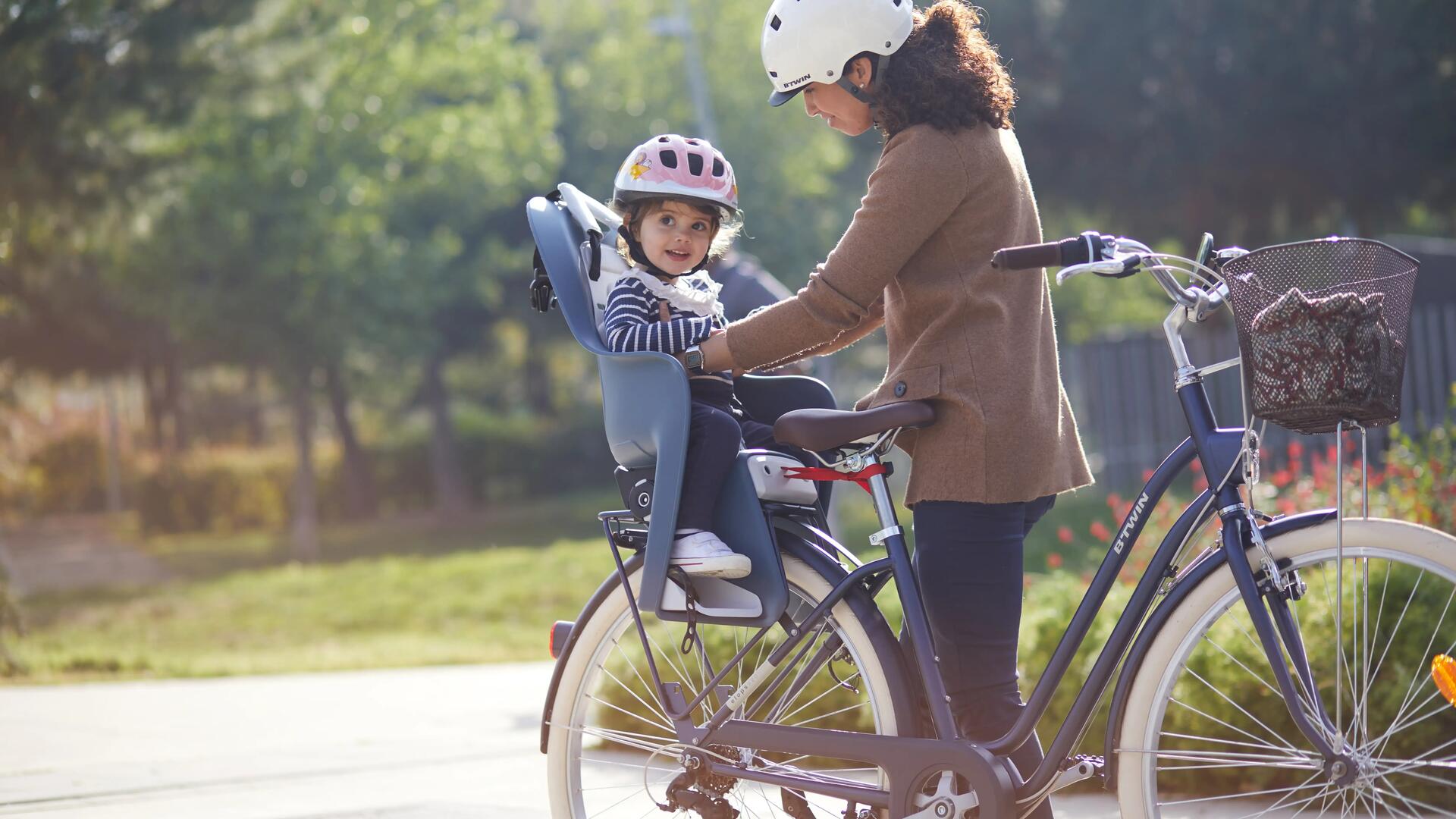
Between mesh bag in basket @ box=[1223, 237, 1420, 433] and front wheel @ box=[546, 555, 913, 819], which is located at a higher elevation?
mesh bag in basket @ box=[1223, 237, 1420, 433]

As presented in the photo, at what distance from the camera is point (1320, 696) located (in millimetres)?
2889

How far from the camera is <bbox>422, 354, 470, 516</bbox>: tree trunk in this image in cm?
2844

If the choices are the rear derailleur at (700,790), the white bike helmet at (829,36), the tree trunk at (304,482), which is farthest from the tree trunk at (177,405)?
the white bike helmet at (829,36)

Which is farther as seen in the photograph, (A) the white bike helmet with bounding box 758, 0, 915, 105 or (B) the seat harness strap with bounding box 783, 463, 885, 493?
(B) the seat harness strap with bounding box 783, 463, 885, 493

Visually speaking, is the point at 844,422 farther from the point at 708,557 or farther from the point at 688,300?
the point at 688,300

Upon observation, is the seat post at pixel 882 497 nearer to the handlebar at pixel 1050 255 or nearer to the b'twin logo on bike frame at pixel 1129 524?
the b'twin logo on bike frame at pixel 1129 524

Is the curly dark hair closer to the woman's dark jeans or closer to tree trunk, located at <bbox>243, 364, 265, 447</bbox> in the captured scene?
the woman's dark jeans

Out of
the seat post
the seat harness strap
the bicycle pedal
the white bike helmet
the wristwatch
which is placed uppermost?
the white bike helmet

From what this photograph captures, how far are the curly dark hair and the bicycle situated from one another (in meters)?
0.41

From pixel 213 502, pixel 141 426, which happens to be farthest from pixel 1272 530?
pixel 141 426

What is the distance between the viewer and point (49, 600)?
1648 cm

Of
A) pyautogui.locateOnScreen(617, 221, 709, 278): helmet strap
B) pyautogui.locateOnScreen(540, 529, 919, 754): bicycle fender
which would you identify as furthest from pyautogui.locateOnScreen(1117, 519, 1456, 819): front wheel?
pyautogui.locateOnScreen(617, 221, 709, 278): helmet strap

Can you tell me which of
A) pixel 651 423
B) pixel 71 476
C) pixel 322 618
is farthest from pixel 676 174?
pixel 71 476

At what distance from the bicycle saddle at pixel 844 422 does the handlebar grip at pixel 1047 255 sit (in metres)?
0.41
